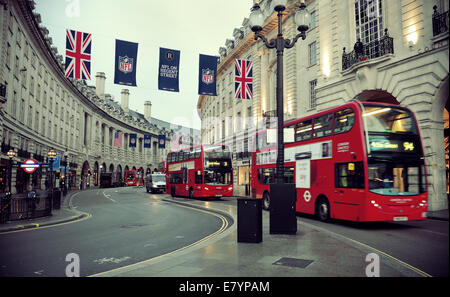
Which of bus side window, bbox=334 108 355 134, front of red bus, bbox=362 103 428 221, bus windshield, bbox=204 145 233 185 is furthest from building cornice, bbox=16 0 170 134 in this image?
front of red bus, bbox=362 103 428 221

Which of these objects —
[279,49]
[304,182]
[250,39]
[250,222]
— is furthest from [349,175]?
[250,39]

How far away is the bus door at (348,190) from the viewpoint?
10492 mm

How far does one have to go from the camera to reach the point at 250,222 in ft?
25.0

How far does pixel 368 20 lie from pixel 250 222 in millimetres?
17388

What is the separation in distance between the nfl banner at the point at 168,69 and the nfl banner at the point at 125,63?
133 centimetres

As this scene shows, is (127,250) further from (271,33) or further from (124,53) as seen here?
(271,33)

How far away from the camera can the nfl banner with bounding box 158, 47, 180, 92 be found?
16391 millimetres

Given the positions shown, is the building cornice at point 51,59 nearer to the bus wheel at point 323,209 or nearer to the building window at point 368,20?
the building window at point 368,20

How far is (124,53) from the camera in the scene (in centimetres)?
1540

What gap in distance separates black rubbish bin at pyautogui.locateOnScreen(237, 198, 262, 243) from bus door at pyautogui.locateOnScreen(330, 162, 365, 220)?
→ 4432mm

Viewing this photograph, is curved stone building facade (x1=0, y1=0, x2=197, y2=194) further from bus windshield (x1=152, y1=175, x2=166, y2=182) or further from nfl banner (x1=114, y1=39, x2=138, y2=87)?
nfl banner (x1=114, y1=39, x2=138, y2=87)

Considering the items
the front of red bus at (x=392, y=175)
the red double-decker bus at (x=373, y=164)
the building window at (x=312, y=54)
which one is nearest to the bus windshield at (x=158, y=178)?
the building window at (x=312, y=54)
